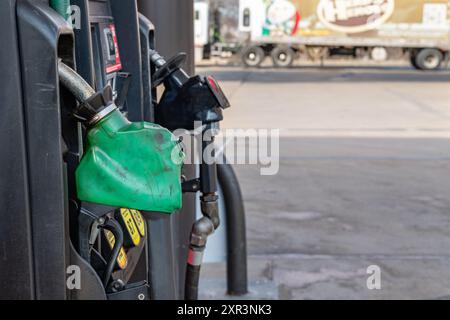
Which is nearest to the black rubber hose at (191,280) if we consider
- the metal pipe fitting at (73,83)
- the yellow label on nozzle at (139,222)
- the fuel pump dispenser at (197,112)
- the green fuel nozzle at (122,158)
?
the fuel pump dispenser at (197,112)

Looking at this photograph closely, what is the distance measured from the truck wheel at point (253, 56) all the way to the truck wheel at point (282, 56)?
1.63 ft

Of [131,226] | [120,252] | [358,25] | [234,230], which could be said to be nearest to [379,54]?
[358,25]

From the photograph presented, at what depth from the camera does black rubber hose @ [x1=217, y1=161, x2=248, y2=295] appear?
391 cm

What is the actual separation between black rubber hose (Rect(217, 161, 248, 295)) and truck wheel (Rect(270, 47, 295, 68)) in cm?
2503

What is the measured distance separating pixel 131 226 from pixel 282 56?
2724 cm

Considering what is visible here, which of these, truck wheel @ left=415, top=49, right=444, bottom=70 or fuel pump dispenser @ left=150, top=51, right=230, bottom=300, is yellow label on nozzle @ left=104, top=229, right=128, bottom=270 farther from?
truck wheel @ left=415, top=49, right=444, bottom=70

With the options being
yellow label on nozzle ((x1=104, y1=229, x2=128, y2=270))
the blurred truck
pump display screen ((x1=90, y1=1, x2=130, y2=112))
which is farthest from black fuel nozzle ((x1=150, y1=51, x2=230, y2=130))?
the blurred truck

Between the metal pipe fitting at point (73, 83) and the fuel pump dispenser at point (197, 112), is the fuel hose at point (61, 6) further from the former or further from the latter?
the fuel pump dispenser at point (197, 112)

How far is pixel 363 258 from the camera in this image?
5020 millimetres

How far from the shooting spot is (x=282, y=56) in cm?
2892

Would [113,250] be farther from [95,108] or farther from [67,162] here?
[95,108]

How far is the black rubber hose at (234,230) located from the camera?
12.8 ft

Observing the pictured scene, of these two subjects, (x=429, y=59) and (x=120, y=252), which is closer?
(x=120, y=252)
